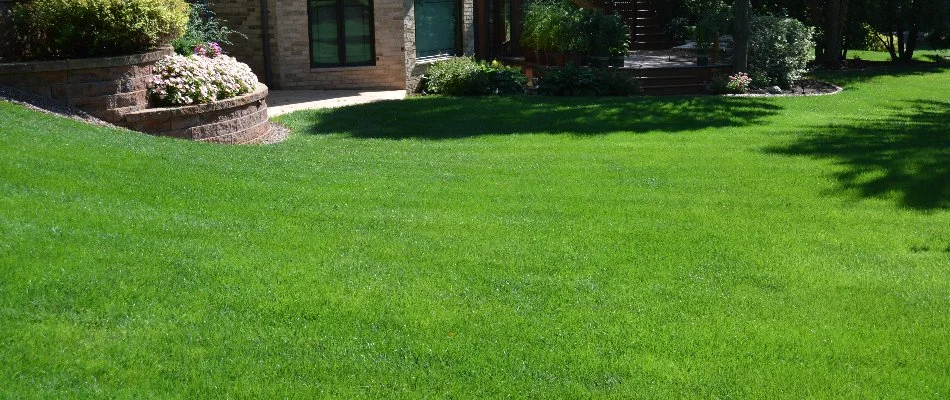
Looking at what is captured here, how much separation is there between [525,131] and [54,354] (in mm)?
8673

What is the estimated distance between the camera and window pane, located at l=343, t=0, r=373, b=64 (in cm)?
1897

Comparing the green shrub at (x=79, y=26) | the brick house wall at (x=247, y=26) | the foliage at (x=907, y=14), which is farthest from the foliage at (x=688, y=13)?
the green shrub at (x=79, y=26)

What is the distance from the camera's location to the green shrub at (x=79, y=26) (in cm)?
1056

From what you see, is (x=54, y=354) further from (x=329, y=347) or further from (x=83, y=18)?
(x=83, y=18)

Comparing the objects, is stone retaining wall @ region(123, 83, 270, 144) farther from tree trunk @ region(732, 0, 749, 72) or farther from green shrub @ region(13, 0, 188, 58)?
tree trunk @ region(732, 0, 749, 72)

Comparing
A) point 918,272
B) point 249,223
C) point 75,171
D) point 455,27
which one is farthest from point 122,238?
point 455,27

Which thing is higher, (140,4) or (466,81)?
(140,4)

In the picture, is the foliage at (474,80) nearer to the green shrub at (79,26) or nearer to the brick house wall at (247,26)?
the brick house wall at (247,26)

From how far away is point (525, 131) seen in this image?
12.9 meters

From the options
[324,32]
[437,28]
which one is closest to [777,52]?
[437,28]

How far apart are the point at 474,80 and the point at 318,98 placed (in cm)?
261

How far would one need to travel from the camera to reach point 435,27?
65.5 ft

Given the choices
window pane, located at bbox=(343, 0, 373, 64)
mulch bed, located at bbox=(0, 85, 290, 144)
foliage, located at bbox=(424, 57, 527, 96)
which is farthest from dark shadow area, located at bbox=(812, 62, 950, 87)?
mulch bed, located at bbox=(0, 85, 290, 144)

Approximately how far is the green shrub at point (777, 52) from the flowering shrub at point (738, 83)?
2.81 feet
